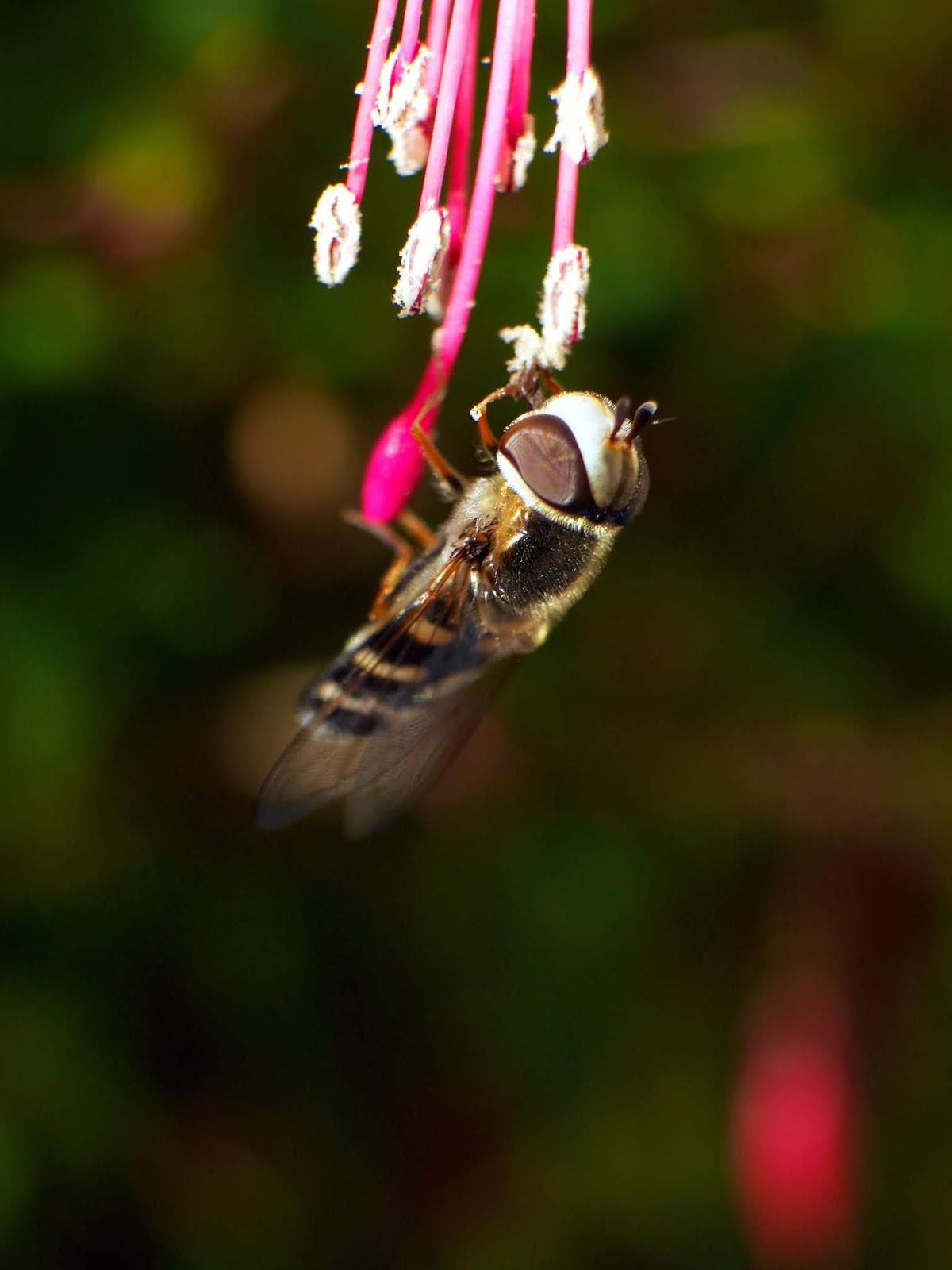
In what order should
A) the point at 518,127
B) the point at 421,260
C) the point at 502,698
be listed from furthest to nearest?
the point at 502,698, the point at 518,127, the point at 421,260

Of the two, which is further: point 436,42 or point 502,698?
point 502,698

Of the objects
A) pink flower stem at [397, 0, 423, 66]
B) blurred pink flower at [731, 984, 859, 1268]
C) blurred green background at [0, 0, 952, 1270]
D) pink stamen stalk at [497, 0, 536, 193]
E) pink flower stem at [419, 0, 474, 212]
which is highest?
pink flower stem at [397, 0, 423, 66]

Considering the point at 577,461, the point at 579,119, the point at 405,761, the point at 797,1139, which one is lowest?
the point at 797,1139

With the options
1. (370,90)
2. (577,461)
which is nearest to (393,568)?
(577,461)

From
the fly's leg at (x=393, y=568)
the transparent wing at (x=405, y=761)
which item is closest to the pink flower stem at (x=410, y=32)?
the fly's leg at (x=393, y=568)

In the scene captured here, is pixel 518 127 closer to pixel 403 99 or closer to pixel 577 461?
pixel 403 99

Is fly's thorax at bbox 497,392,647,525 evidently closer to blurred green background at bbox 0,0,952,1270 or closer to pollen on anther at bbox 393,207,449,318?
pollen on anther at bbox 393,207,449,318

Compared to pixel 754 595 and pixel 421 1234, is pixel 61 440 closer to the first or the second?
pixel 754 595

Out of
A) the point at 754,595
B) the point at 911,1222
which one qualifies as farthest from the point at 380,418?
the point at 911,1222

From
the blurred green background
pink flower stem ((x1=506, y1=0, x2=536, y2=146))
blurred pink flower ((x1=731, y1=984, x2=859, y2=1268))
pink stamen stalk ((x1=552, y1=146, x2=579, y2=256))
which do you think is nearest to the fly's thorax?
pink stamen stalk ((x1=552, y1=146, x2=579, y2=256))
